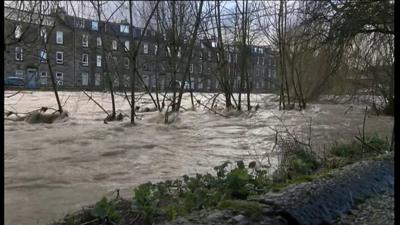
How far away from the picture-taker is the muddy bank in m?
3.54

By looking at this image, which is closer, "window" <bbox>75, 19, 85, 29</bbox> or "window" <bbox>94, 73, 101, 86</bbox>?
"window" <bbox>75, 19, 85, 29</bbox>

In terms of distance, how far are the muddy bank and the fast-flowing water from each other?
2.60 metres

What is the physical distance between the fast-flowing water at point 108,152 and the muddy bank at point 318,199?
260cm

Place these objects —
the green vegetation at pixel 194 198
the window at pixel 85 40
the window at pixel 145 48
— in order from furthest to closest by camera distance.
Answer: the window at pixel 145 48
the window at pixel 85 40
the green vegetation at pixel 194 198

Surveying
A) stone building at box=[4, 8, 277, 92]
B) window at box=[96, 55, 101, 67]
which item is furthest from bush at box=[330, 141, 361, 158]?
window at box=[96, 55, 101, 67]

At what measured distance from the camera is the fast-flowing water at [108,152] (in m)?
6.96

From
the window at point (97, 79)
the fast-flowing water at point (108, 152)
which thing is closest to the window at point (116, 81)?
the window at point (97, 79)

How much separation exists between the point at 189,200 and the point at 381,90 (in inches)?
510

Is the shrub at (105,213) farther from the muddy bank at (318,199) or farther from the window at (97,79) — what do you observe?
the window at (97,79)

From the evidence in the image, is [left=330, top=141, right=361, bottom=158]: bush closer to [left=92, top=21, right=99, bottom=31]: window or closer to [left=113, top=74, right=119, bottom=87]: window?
[left=92, top=21, right=99, bottom=31]: window

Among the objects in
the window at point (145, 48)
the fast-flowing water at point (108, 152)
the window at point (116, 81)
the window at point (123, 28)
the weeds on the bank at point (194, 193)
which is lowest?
the fast-flowing water at point (108, 152)

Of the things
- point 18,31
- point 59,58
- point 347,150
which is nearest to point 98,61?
point 59,58

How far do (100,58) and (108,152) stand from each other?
31.4 ft

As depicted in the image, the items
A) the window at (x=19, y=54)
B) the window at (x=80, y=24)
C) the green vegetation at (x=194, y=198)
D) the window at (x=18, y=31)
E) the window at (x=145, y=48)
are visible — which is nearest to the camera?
the green vegetation at (x=194, y=198)
